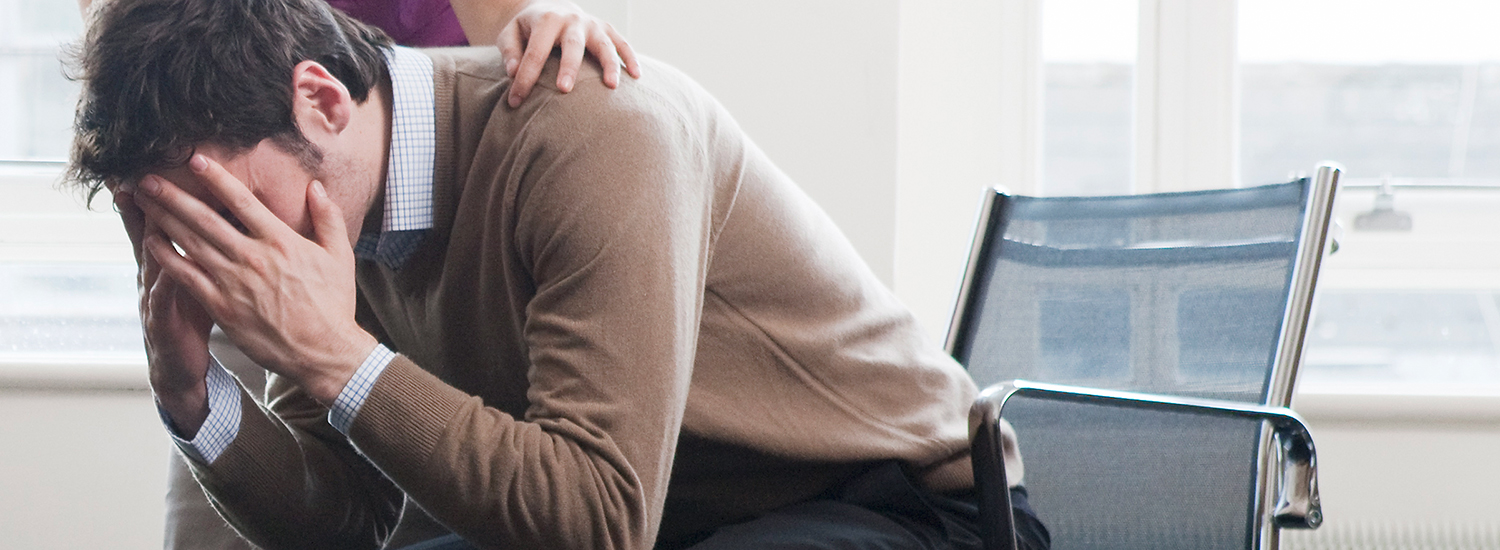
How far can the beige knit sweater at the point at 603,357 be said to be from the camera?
762 millimetres

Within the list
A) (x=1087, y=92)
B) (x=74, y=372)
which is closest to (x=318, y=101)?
(x=74, y=372)

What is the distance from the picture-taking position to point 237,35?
0.80 m

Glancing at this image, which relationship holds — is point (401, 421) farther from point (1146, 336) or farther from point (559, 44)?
point (1146, 336)

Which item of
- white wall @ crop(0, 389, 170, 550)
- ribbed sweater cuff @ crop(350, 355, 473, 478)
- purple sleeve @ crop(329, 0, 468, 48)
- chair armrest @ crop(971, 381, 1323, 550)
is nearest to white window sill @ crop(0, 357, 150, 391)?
white wall @ crop(0, 389, 170, 550)

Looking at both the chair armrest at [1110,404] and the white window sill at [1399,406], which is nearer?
the chair armrest at [1110,404]

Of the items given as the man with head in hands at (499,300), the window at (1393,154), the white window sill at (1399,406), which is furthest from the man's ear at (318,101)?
the window at (1393,154)

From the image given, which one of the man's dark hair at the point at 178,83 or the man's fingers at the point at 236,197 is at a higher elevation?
Result: the man's dark hair at the point at 178,83

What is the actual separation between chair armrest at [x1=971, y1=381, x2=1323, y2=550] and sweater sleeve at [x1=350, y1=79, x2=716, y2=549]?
0.77ft

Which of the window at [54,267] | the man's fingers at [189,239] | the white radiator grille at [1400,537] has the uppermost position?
the man's fingers at [189,239]

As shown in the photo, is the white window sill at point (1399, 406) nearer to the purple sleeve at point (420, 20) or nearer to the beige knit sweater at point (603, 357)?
the beige knit sweater at point (603, 357)

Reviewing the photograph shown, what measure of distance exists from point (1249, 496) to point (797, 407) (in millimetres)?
437

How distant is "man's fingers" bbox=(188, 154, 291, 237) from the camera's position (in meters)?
0.79

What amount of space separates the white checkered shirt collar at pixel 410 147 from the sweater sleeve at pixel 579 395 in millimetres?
139

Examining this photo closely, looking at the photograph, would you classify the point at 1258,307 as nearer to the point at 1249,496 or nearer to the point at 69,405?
the point at 1249,496
